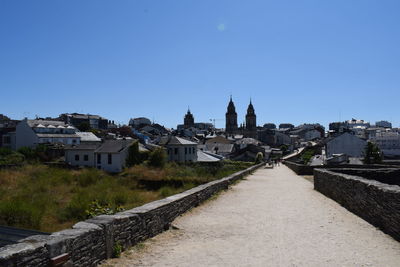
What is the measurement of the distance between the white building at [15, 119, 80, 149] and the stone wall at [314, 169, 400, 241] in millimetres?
53872

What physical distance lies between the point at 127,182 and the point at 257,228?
2354 centimetres

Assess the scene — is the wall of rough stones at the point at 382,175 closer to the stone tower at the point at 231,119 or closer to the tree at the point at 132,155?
the tree at the point at 132,155

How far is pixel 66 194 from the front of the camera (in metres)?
21.8

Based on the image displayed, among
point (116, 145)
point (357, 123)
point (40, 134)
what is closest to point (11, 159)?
point (116, 145)

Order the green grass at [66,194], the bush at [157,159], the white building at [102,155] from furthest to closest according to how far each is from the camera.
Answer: the white building at [102,155], the bush at [157,159], the green grass at [66,194]

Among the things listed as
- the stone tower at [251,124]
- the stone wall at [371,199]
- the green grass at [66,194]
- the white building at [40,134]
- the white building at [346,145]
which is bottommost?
the green grass at [66,194]

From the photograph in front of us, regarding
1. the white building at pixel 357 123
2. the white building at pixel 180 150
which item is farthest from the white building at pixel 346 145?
the white building at pixel 357 123

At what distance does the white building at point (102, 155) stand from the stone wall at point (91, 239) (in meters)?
38.2

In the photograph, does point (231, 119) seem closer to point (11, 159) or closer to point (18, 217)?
point (11, 159)

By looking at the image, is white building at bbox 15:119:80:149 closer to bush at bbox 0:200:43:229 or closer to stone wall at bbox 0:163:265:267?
bush at bbox 0:200:43:229

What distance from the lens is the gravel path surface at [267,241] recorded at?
5938 millimetres

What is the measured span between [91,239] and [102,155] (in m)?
42.7

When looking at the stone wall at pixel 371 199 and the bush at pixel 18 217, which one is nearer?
the stone wall at pixel 371 199

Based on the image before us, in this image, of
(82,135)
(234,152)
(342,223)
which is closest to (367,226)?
(342,223)
